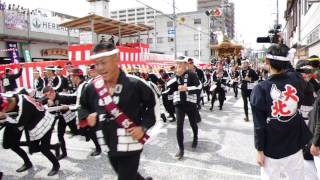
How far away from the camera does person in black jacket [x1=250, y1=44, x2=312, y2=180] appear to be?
290 centimetres

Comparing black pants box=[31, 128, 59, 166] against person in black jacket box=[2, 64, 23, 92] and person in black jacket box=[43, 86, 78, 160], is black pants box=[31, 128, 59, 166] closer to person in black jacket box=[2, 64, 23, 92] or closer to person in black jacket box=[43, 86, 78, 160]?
person in black jacket box=[43, 86, 78, 160]

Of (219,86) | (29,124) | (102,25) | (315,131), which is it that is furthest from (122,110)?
(102,25)

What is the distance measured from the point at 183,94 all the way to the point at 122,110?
11.2 ft

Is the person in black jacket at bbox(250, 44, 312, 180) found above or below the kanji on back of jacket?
below

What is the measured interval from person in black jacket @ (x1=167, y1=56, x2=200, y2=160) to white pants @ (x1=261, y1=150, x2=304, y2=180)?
306cm

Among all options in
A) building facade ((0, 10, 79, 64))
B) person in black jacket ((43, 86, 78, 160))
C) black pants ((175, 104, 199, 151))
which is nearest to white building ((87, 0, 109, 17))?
building facade ((0, 10, 79, 64))

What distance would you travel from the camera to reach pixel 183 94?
622 cm

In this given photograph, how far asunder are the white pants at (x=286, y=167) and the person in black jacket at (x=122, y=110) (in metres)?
1.14

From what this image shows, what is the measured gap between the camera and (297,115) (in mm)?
3006

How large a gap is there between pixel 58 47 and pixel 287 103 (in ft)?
86.8

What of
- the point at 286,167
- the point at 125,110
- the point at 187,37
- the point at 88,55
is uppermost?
the point at 187,37

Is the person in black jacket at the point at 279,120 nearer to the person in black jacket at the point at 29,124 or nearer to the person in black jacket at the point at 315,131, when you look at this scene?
the person in black jacket at the point at 315,131

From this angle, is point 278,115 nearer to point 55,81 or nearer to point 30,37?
point 55,81

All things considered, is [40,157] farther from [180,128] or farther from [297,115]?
[297,115]
